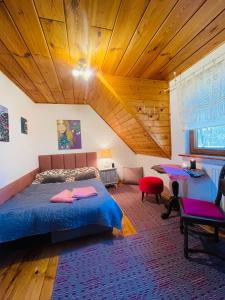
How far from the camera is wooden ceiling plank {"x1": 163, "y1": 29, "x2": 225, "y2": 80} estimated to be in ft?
4.97

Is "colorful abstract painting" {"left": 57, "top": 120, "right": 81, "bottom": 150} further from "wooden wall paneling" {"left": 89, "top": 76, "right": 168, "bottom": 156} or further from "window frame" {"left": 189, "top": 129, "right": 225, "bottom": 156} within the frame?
"window frame" {"left": 189, "top": 129, "right": 225, "bottom": 156}

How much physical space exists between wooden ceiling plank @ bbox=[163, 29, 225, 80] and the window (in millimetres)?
871

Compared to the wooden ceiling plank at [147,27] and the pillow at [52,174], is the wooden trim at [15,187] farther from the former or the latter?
the wooden ceiling plank at [147,27]

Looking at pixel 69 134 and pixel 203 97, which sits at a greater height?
pixel 203 97

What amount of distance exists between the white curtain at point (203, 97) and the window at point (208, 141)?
19cm

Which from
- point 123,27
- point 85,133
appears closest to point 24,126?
point 85,133

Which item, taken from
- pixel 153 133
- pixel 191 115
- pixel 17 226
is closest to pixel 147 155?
pixel 153 133

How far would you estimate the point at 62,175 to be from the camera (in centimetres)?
346

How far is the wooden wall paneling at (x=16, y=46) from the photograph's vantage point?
124cm

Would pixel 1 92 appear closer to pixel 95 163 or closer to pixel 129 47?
pixel 129 47

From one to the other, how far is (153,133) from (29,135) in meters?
2.58

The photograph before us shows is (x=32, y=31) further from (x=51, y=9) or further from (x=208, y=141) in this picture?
(x=208, y=141)

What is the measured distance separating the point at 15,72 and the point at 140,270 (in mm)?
2825

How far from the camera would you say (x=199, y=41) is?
1.54 meters
